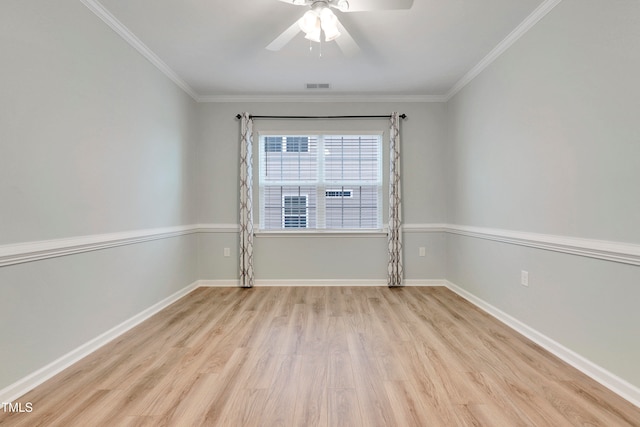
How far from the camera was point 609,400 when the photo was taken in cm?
170

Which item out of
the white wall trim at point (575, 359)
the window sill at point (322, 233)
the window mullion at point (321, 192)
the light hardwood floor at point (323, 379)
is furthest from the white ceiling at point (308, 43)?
the light hardwood floor at point (323, 379)

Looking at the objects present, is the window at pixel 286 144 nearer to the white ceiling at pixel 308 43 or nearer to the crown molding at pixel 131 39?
the white ceiling at pixel 308 43

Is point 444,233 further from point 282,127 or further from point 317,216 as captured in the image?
point 282,127

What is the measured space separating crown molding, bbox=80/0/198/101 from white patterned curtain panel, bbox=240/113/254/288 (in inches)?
35.8

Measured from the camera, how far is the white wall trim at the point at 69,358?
1711 millimetres

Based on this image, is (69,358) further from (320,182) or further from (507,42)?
(507,42)

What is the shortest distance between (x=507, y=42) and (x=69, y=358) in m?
4.34

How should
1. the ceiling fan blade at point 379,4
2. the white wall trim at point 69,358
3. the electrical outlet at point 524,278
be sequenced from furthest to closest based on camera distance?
the electrical outlet at point 524,278, the ceiling fan blade at point 379,4, the white wall trim at point 69,358


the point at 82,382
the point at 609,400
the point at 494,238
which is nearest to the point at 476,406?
the point at 609,400

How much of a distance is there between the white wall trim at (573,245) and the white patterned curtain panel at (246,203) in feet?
9.52

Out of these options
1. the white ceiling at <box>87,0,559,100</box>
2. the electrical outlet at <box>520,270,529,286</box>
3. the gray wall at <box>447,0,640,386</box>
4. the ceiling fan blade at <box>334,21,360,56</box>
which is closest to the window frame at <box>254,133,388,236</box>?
the white ceiling at <box>87,0,559,100</box>

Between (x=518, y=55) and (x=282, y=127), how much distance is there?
9.19 feet

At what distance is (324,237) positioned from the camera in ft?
14.2

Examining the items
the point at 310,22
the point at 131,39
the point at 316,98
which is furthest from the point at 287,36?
the point at 316,98
